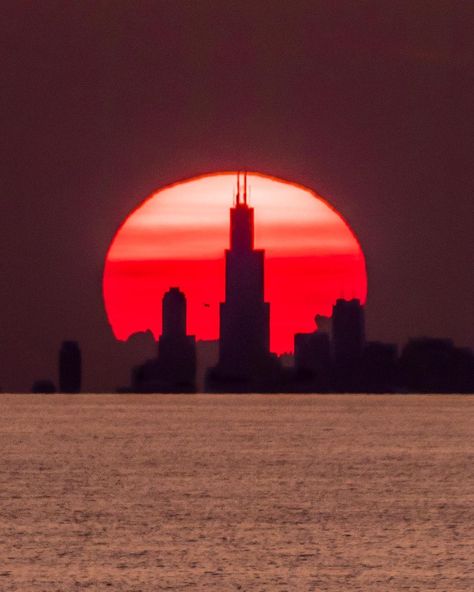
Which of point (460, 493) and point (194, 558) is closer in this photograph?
point (194, 558)

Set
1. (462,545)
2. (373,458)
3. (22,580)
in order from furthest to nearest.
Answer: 1. (373,458)
2. (462,545)
3. (22,580)

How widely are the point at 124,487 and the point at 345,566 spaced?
20.8 metres

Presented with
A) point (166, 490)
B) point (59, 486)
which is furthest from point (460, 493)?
point (59, 486)

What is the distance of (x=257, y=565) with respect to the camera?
2852 cm

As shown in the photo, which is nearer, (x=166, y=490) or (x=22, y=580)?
(x=22, y=580)

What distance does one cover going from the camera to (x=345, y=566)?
28.5 meters

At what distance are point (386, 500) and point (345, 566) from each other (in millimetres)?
14419

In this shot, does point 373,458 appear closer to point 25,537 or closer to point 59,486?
point 59,486

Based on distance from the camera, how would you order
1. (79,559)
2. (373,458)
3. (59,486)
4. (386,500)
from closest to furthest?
1. (79,559)
2. (386,500)
3. (59,486)
4. (373,458)

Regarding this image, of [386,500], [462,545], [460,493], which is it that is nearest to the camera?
[462,545]

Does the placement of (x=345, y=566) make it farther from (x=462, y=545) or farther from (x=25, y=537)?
(x=25, y=537)

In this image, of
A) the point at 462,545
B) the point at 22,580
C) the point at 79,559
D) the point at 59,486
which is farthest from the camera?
the point at 59,486

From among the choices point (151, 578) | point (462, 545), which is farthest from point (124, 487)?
point (151, 578)

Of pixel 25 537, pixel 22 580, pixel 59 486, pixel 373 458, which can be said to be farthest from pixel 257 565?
pixel 373 458
